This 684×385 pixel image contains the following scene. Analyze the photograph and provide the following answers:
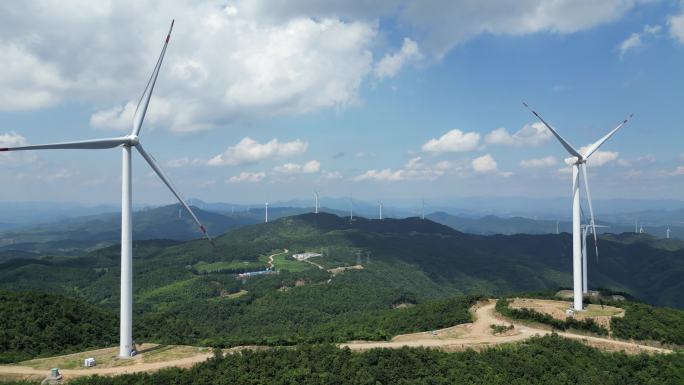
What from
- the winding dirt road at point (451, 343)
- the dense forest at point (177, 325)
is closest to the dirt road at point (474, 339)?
the winding dirt road at point (451, 343)

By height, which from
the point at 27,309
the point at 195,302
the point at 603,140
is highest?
the point at 603,140

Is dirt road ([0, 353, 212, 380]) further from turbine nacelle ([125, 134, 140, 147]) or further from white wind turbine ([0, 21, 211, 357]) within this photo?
turbine nacelle ([125, 134, 140, 147])

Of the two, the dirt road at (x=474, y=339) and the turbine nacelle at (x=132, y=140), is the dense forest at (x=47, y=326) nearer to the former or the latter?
the turbine nacelle at (x=132, y=140)

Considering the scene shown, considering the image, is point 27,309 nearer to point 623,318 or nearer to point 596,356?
point 596,356

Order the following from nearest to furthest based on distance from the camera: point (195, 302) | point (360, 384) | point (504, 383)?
point (360, 384) < point (504, 383) < point (195, 302)

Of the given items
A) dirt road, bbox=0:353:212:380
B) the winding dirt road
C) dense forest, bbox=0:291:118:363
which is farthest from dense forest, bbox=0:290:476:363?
dirt road, bbox=0:353:212:380

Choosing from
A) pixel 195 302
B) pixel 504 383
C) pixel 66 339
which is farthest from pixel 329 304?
pixel 504 383
